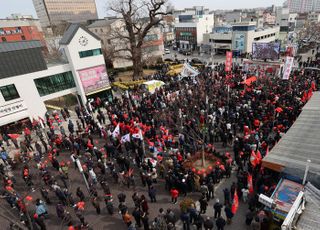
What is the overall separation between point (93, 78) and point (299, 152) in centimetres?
2185

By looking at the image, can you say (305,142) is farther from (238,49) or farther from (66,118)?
(238,49)

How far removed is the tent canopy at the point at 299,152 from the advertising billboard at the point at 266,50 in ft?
59.0

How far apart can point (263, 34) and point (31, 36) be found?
5948 centimetres

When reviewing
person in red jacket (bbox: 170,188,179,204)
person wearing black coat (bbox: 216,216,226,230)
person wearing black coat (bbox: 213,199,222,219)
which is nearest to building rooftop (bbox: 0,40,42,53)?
person in red jacket (bbox: 170,188,179,204)

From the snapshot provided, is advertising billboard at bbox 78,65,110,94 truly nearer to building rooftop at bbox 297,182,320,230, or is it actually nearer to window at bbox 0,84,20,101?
window at bbox 0,84,20,101

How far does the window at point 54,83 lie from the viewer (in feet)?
72.8

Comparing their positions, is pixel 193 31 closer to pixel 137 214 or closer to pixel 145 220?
pixel 137 214

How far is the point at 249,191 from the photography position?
34.2 ft

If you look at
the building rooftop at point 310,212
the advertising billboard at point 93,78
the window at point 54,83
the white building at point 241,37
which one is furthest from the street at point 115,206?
the white building at point 241,37

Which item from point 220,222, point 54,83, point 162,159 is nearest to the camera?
point 220,222

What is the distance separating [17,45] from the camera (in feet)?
65.9

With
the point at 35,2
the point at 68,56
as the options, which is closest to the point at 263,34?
the point at 68,56

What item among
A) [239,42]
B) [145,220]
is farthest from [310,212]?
[239,42]

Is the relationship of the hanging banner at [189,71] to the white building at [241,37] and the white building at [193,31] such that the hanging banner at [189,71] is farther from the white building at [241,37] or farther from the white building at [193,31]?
the white building at [193,31]
